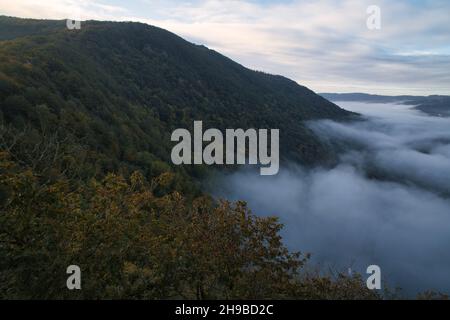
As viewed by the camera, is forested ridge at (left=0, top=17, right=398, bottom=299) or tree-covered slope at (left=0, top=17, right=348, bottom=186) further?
tree-covered slope at (left=0, top=17, right=348, bottom=186)

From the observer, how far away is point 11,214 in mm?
7863

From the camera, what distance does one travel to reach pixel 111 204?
8.99 meters

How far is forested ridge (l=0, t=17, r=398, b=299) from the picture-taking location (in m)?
8.20

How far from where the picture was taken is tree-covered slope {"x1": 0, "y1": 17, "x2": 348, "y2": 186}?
1154 inches

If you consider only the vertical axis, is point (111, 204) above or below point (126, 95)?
below

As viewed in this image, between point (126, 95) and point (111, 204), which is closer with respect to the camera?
point (111, 204)

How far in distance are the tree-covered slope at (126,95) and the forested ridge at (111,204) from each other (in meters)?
0.24

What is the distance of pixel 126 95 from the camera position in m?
59.2

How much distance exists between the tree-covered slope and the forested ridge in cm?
24

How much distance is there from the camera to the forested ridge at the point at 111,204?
8.20 meters

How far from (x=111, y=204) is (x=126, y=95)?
174ft
